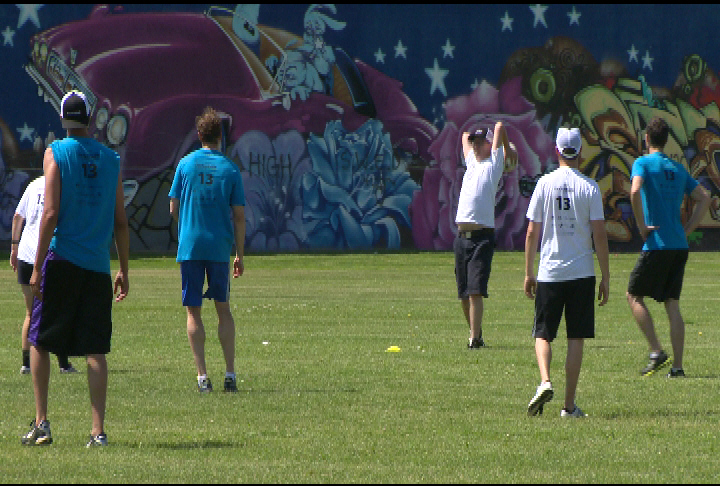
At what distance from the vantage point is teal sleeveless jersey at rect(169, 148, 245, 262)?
10.1 meters

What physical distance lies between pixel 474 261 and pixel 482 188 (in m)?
0.77

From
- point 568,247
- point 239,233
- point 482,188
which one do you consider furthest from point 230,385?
point 482,188

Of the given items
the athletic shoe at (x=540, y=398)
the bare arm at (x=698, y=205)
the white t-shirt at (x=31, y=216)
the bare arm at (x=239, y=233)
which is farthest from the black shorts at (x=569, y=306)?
the white t-shirt at (x=31, y=216)

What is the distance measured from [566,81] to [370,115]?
650cm

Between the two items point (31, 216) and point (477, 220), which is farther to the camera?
point (477, 220)

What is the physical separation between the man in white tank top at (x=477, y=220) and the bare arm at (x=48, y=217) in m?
6.63

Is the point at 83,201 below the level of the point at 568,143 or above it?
below

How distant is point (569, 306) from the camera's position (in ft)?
29.5

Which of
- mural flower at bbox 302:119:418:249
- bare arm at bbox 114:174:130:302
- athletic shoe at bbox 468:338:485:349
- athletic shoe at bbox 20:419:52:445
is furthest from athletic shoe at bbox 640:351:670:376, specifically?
mural flower at bbox 302:119:418:249

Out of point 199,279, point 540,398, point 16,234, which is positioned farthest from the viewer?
point 16,234

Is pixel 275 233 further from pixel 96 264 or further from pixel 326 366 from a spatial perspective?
pixel 96 264

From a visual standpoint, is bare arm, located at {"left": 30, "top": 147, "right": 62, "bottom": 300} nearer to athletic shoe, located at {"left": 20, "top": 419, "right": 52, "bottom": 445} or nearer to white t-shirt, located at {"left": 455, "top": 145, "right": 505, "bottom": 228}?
athletic shoe, located at {"left": 20, "top": 419, "right": 52, "bottom": 445}

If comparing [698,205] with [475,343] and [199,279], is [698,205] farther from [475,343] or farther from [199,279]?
[199,279]

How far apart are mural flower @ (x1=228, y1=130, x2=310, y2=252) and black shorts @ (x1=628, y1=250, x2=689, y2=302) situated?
Result: 28172 millimetres
